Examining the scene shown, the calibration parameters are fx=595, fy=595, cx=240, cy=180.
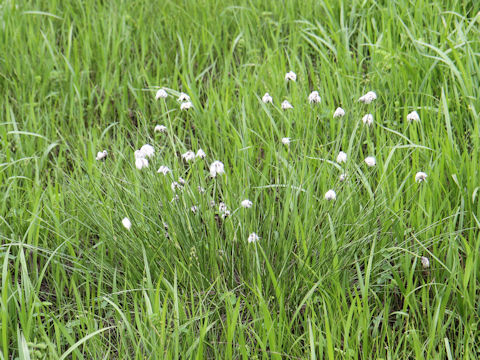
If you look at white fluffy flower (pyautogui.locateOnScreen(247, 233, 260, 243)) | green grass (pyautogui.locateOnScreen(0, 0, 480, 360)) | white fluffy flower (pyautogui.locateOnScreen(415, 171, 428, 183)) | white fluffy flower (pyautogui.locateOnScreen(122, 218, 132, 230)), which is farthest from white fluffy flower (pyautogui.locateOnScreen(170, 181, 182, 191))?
white fluffy flower (pyautogui.locateOnScreen(415, 171, 428, 183))

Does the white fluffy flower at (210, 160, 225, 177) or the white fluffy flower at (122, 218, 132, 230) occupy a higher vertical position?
the white fluffy flower at (210, 160, 225, 177)

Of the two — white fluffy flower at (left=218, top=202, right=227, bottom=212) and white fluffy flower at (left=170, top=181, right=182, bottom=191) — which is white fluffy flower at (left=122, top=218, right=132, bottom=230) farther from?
white fluffy flower at (left=218, top=202, right=227, bottom=212)

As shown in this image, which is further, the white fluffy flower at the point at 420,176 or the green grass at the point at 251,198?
the white fluffy flower at the point at 420,176

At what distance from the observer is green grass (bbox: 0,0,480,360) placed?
74.4 inches

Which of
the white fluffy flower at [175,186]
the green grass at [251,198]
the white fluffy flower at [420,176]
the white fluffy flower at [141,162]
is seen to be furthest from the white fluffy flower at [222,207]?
the white fluffy flower at [420,176]

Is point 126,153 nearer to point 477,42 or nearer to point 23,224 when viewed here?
point 23,224

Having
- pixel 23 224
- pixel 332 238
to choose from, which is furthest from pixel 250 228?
pixel 23 224

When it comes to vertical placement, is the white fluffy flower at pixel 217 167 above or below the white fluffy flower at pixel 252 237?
above

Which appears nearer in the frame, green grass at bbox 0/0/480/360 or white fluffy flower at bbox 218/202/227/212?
green grass at bbox 0/0/480/360

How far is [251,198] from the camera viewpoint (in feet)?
7.38

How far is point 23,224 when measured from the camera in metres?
2.40

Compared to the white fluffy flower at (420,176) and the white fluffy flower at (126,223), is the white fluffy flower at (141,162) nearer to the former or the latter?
the white fluffy flower at (126,223)

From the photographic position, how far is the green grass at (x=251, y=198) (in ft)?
6.20

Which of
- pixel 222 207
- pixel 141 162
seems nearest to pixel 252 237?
pixel 222 207
